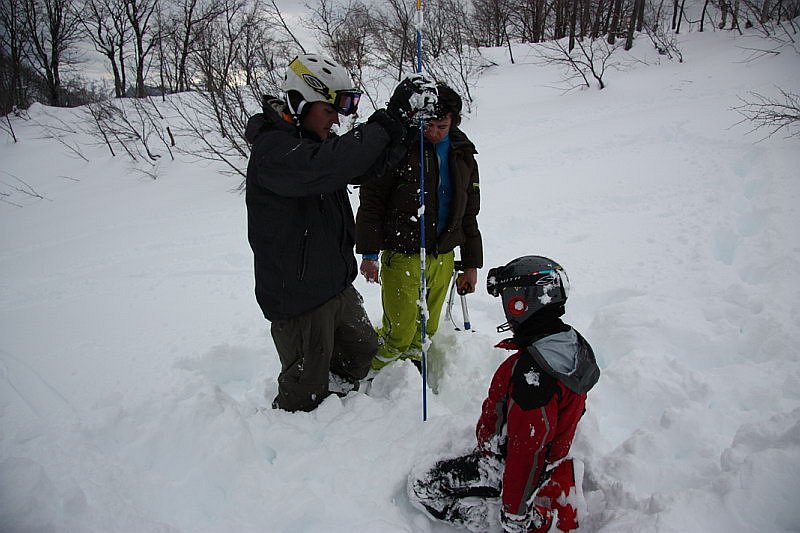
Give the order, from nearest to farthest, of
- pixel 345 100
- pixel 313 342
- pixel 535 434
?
pixel 535 434 < pixel 345 100 < pixel 313 342

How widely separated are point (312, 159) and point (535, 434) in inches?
58.6

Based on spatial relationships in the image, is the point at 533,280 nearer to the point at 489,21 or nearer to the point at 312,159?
the point at 312,159

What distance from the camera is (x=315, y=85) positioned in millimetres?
2102

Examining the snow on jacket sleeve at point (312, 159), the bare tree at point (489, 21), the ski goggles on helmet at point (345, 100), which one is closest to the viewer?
the snow on jacket sleeve at point (312, 159)

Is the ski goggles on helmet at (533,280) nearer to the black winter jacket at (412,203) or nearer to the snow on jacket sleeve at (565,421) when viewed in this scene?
the snow on jacket sleeve at (565,421)

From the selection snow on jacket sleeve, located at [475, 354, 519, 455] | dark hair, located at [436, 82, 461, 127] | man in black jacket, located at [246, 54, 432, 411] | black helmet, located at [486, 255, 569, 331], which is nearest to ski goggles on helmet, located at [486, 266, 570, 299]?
black helmet, located at [486, 255, 569, 331]

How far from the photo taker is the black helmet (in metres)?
1.80

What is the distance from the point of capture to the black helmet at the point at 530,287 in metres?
1.80

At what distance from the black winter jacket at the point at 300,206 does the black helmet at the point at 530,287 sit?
2.68 feet

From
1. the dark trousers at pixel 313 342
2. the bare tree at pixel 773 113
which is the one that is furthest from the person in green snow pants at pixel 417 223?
the bare tree at pixel 773 113

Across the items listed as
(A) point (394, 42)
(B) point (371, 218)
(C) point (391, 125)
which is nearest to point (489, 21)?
(A) point (394, 42)

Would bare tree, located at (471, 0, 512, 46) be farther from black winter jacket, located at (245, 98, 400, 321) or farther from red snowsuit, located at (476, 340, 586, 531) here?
red snowsuit, located at (476, 340, 586, 531)

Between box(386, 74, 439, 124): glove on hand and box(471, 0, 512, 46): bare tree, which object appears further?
box(471, 0, 512, 46): bare tree

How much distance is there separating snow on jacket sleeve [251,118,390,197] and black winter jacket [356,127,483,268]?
2.47ft
